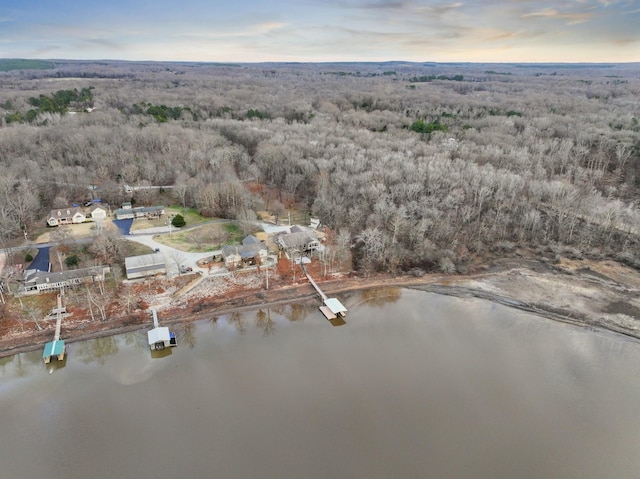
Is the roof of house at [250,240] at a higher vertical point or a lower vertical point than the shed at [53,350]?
higher

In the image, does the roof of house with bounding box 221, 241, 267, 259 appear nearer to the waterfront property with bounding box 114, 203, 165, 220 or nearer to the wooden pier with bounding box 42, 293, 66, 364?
the waterfront property with bounding box 114, 203, 165, 220

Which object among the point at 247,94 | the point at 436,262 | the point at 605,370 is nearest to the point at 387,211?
the point at 436,262

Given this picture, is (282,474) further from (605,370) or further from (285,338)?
(605,370)

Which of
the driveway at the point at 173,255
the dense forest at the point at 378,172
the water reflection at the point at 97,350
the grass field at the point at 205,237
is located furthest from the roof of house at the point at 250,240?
the water reflection at the point at 97,350

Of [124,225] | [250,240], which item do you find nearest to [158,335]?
[250,240]

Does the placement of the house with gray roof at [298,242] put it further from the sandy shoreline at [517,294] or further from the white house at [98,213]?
the white house at [98,213]

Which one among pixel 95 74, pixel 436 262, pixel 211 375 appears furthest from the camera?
pixel 95 74
